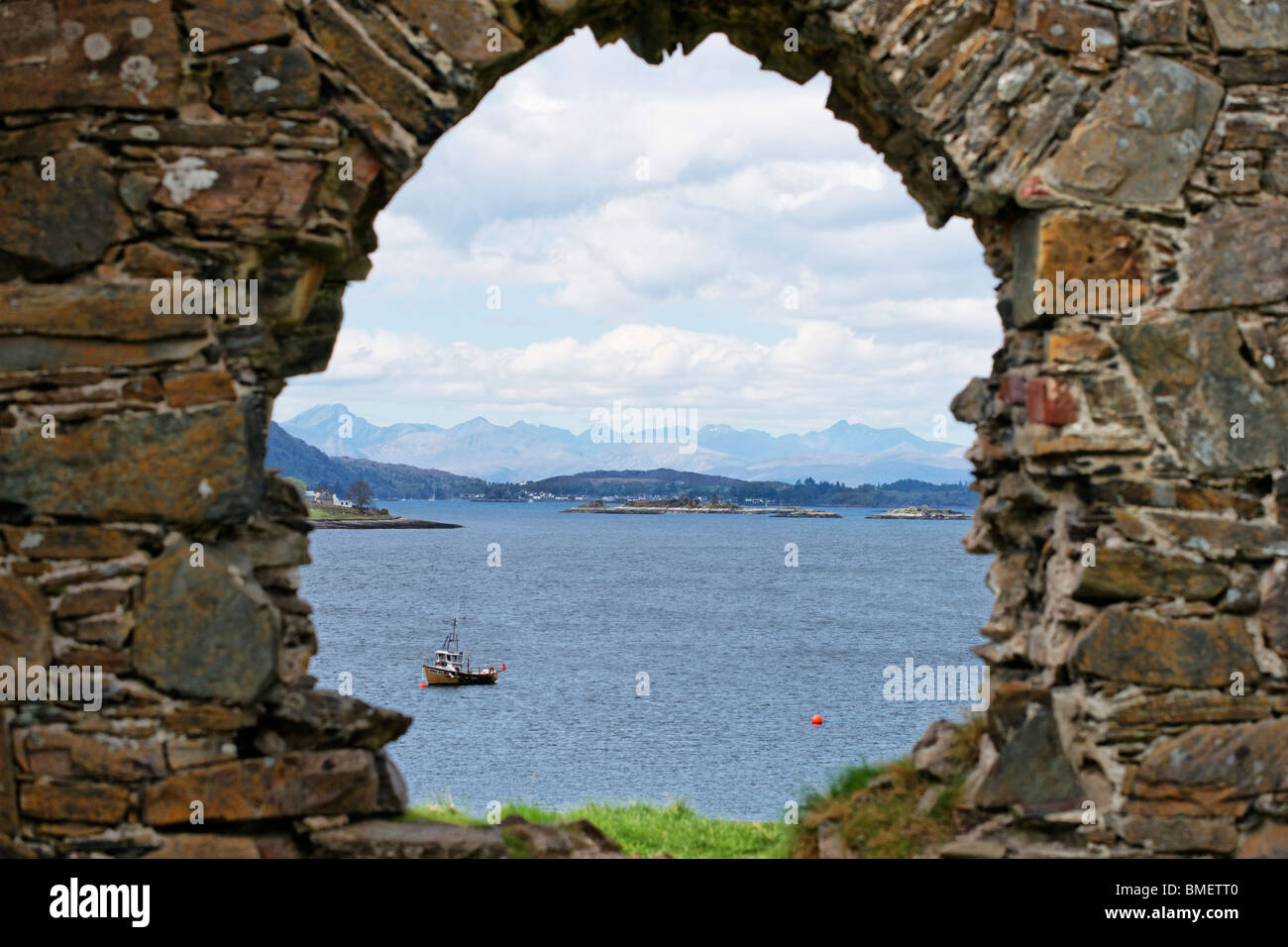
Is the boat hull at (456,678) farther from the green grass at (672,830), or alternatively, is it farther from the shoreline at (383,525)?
the shoreline at (383,525)

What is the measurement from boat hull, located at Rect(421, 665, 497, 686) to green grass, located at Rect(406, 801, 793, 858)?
104 feet

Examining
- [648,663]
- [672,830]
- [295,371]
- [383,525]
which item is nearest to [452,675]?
[648,663]

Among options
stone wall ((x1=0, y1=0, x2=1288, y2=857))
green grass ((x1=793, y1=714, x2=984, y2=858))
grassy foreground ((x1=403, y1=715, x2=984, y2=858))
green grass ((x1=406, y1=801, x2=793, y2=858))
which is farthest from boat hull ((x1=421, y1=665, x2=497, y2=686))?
stone wall ((x1=0, y1=0, x2=1288, y2=857))

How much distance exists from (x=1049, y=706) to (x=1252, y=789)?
1.01 metres

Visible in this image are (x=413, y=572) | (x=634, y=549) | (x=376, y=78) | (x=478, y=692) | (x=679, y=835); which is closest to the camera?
(x=376, y=78)

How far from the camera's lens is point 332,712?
5.73 meters

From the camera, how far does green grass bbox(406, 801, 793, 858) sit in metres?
7.92

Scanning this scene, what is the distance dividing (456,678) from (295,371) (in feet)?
120

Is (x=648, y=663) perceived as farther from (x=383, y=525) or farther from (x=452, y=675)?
(x=383, y=525)

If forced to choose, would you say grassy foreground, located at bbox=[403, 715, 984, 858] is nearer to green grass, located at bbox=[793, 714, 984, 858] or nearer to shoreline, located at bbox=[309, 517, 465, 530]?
green grass, located at bbox=[793, 714, 984, 858]

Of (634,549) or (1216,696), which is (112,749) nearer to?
(1216,696)

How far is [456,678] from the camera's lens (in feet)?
137

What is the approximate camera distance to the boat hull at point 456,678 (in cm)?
4081
